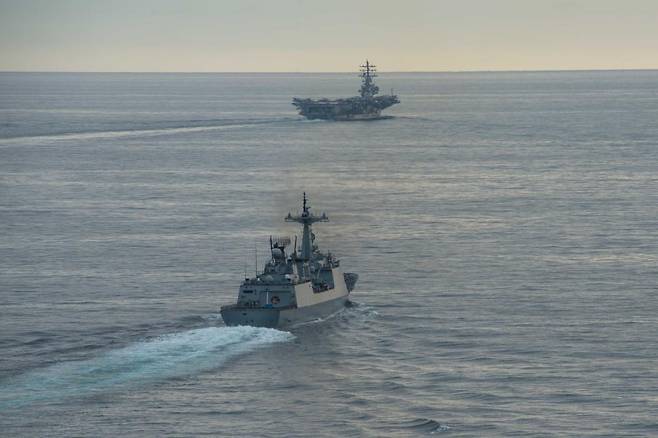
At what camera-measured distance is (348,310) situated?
254ft

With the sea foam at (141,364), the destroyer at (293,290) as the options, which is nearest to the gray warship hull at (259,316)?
the destroyer at (293,290)

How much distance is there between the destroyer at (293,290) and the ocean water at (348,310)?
3.21 ft

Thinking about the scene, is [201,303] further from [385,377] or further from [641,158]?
[641,158]

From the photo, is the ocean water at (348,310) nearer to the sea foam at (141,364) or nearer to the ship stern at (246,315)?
the sea foam at (141,364)

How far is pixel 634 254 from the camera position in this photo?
92375 mm

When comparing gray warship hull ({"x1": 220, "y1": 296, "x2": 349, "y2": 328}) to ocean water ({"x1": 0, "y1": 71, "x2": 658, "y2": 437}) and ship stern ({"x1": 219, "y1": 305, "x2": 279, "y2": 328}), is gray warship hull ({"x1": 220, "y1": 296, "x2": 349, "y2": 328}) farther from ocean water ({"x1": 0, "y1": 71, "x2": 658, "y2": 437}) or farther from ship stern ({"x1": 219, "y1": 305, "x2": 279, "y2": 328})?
ocean water ({"x1": 0, "y1": 71, "x2": 658, "y2": 437})

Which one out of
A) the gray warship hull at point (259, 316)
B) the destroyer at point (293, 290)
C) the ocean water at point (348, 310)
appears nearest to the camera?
the ocean water at point (348, 310)

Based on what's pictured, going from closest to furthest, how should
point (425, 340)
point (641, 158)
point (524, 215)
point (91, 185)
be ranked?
1. point (425, 340)
2. point (524, 215)
3. point (91, 185)
4. point (641, 158)

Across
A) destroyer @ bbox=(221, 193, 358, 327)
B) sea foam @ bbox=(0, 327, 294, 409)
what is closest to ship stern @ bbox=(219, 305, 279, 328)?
destroyer @ bbox=(221, 193, 358, 327)

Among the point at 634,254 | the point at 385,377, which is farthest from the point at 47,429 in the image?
the point at 634,254

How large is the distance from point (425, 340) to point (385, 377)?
7.58m

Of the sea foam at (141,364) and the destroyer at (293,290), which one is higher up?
the destroyer at (293,290)

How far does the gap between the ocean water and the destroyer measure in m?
0.98

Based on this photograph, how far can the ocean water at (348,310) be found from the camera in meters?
56.5
